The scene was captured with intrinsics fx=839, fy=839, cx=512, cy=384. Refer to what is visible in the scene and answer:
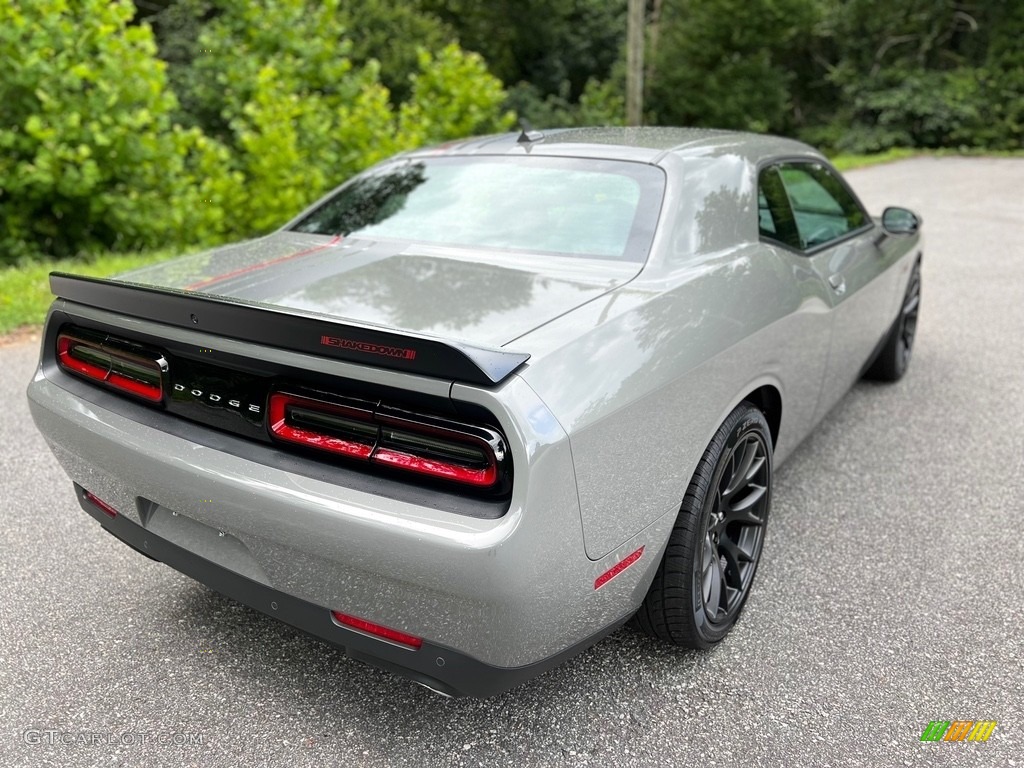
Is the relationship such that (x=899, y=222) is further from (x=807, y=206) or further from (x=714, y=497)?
(x=714, y=497)

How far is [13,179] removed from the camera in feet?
22.6

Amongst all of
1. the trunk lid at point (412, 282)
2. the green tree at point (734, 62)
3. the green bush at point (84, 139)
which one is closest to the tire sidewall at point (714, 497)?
the trunk lid at point (412, 282)

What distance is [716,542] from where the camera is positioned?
2426mm

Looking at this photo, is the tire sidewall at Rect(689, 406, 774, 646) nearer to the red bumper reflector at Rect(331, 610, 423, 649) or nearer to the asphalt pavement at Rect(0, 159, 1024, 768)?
the asphalt pavement at Rect(0, 159, 1024, 768)

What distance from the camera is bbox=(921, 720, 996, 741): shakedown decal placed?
6.80ft

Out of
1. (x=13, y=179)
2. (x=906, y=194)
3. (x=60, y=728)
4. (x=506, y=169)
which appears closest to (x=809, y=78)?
(x=906, y=194)

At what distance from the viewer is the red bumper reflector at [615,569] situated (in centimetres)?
186

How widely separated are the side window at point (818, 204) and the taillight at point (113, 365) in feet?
7.51

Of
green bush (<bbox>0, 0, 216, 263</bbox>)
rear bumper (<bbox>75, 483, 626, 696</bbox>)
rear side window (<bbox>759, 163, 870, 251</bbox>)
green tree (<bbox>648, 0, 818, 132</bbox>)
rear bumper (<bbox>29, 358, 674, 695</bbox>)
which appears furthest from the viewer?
green tree (<bbox>648, 0, 818, 132</bbox>)

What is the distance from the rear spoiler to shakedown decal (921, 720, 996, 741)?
4.67ft

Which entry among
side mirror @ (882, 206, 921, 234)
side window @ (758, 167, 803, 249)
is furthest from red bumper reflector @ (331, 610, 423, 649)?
side mirror @ (882, 206, 921, 234)

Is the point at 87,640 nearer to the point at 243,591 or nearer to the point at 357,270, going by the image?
the point at 243,591

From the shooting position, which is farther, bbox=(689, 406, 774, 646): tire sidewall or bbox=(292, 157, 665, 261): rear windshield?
bbox=(292, 157, 665, 261): rear windshield

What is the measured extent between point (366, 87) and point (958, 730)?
983 centimetres
